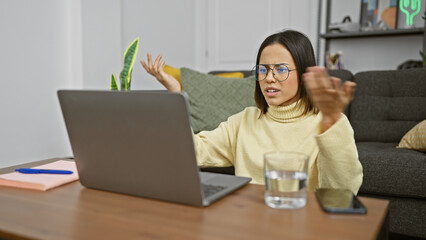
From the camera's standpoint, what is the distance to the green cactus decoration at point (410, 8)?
3.16m

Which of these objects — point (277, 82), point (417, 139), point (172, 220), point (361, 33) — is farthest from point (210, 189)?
point (361, 33)

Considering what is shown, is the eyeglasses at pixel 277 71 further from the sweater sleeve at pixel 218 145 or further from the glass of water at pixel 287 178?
the glass of water at pixel 287 178

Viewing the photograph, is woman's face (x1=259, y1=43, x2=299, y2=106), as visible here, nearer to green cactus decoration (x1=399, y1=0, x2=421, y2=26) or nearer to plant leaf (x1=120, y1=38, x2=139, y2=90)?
plant leaf (x1=120, y1=38, x2=139, y2=90)

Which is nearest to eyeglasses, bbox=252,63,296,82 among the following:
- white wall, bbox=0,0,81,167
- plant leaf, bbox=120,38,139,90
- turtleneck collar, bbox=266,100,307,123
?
turtleneck collar, bbox=266,100,307,123

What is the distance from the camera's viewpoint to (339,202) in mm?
658

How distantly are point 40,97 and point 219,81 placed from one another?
123cm

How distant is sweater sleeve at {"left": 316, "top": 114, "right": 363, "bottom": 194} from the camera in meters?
0.78

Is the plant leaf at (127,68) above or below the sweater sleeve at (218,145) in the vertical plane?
above

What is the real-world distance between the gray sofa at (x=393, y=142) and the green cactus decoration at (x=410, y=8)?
1.25m

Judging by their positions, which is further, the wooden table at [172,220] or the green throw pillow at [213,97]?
the green throw pillow at [213,97]

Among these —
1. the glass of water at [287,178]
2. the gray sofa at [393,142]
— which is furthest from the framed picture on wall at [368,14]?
the glass of water at [287,178]

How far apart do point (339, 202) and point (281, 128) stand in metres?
0.48

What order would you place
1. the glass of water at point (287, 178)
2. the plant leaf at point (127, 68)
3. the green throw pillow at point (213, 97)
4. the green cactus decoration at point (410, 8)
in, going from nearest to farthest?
the glass of water at point (287, 178), the plant leaf at point (127, 68), the green throw pillow at point (213, 97), the green cactus decoration at point (410, 8)

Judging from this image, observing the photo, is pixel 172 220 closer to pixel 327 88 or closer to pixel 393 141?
pixel 327 88
